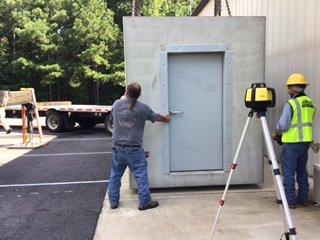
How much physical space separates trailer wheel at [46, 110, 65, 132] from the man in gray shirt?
37.2 feet

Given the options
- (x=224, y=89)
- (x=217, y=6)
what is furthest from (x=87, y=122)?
(x=224, y=89)

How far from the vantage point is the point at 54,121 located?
18141 mm

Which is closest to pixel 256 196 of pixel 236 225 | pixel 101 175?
pixel 236 225

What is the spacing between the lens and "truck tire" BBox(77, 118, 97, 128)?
18469mm

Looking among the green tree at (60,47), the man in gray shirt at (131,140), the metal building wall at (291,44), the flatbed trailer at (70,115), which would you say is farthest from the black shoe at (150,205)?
the green tree at (60,47)

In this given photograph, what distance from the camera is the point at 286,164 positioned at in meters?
6.73

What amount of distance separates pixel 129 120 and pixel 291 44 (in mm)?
4539

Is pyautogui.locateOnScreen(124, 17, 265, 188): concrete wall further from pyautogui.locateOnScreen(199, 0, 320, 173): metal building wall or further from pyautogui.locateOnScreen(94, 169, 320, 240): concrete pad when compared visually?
pyautogui.locateOnScreen(199, 0, 320, 173): metal building wall

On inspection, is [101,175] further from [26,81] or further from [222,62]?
[26,81]

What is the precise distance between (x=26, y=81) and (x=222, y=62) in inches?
1008

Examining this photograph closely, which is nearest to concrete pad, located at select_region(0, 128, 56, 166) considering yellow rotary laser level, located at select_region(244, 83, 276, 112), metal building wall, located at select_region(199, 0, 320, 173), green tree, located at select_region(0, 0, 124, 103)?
metal building wall, located at select_region(199, 0, 320, 173)

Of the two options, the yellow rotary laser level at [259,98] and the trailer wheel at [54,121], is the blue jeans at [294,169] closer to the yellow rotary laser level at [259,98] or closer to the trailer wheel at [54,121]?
the yellow rotary laser level at [259,98]

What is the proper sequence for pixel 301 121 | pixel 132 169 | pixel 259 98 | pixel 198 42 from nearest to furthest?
pixel 259 98
pixel 301 121
pixel 132 169
pixel 198 42

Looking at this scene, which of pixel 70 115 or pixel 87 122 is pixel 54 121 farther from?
pixel 87 122
